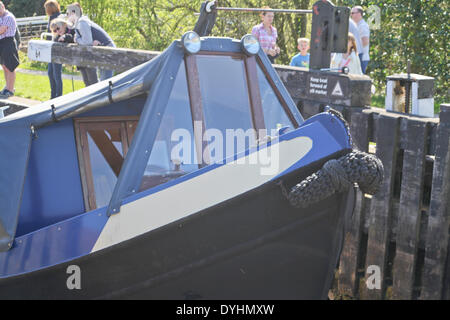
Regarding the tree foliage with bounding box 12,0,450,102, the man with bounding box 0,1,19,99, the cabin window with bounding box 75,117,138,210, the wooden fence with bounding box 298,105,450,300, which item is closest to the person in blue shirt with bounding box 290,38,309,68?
the wooden fence with bounding box 298,105,450,300

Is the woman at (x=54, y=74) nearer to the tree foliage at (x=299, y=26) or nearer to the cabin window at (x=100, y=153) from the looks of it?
the cabin window at (x=100, y=153)

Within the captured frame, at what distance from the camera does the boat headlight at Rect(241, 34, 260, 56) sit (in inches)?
210

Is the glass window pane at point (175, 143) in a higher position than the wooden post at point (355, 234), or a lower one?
higher

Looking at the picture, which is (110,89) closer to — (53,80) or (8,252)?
(8,252)

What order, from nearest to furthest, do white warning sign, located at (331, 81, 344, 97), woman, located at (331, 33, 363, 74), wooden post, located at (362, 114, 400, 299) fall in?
wooden post, located at (362, 114, 400, 299)
white warning sign, located at (331, 81, 344, 97)
woman, located at (331, 33, 363, 74)

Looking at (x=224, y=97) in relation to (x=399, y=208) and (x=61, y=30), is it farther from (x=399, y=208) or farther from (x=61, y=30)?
(x=61, y=30)

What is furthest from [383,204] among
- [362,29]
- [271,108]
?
[362,29]

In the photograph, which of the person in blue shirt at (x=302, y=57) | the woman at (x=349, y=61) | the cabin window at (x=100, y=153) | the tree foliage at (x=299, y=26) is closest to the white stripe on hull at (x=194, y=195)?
the cabin window at (x=100, y=153)

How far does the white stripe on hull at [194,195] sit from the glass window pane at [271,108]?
974 mm

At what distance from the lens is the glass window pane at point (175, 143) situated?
4.98 meters

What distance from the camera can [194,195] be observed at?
461 centimetres

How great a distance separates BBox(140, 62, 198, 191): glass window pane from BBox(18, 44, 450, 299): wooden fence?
200cm

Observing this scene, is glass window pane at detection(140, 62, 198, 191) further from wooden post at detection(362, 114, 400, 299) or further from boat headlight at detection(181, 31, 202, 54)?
wooden post at detection(362, 114, 400, 299)
